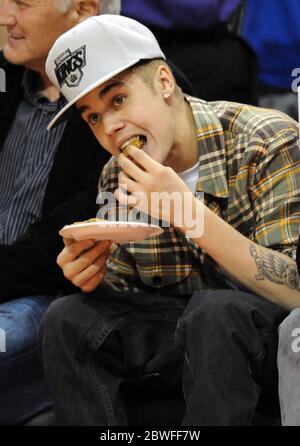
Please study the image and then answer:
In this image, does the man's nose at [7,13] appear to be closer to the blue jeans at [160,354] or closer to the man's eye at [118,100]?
the man's eye at [118,100]

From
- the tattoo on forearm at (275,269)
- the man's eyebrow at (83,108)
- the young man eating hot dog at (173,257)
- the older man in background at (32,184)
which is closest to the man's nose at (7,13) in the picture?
the older man in background at (32,184)

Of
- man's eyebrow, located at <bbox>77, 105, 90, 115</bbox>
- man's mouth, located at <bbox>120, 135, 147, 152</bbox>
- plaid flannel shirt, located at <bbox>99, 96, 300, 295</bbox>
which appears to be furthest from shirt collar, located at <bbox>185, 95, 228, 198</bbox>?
man's eyebrow, located at <bbox>77, 105, 90, 115</bbox>

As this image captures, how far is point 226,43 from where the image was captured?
2783mm

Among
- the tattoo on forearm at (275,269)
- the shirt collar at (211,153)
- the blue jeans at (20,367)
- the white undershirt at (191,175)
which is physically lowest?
the blue jeans at (20,367)

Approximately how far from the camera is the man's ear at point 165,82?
2.13 m

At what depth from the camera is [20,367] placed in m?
2.26

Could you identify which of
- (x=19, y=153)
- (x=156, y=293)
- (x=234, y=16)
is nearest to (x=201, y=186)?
(x=156, y=293)

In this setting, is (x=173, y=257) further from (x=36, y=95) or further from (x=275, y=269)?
(x=36, y=95)

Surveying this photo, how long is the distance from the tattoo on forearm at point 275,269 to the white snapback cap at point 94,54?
51 cm

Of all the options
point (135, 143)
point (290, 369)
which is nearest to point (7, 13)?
point (135, 143)

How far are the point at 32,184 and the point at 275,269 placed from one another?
2.71ft

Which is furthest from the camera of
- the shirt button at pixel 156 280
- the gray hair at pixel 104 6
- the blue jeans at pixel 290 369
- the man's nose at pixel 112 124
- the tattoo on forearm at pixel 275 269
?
the gray hair at pixel 104 6

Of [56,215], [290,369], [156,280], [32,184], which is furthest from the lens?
Result: [32,184]

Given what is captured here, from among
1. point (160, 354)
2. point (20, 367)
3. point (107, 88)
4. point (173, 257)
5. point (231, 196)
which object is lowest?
point (20, 367)
